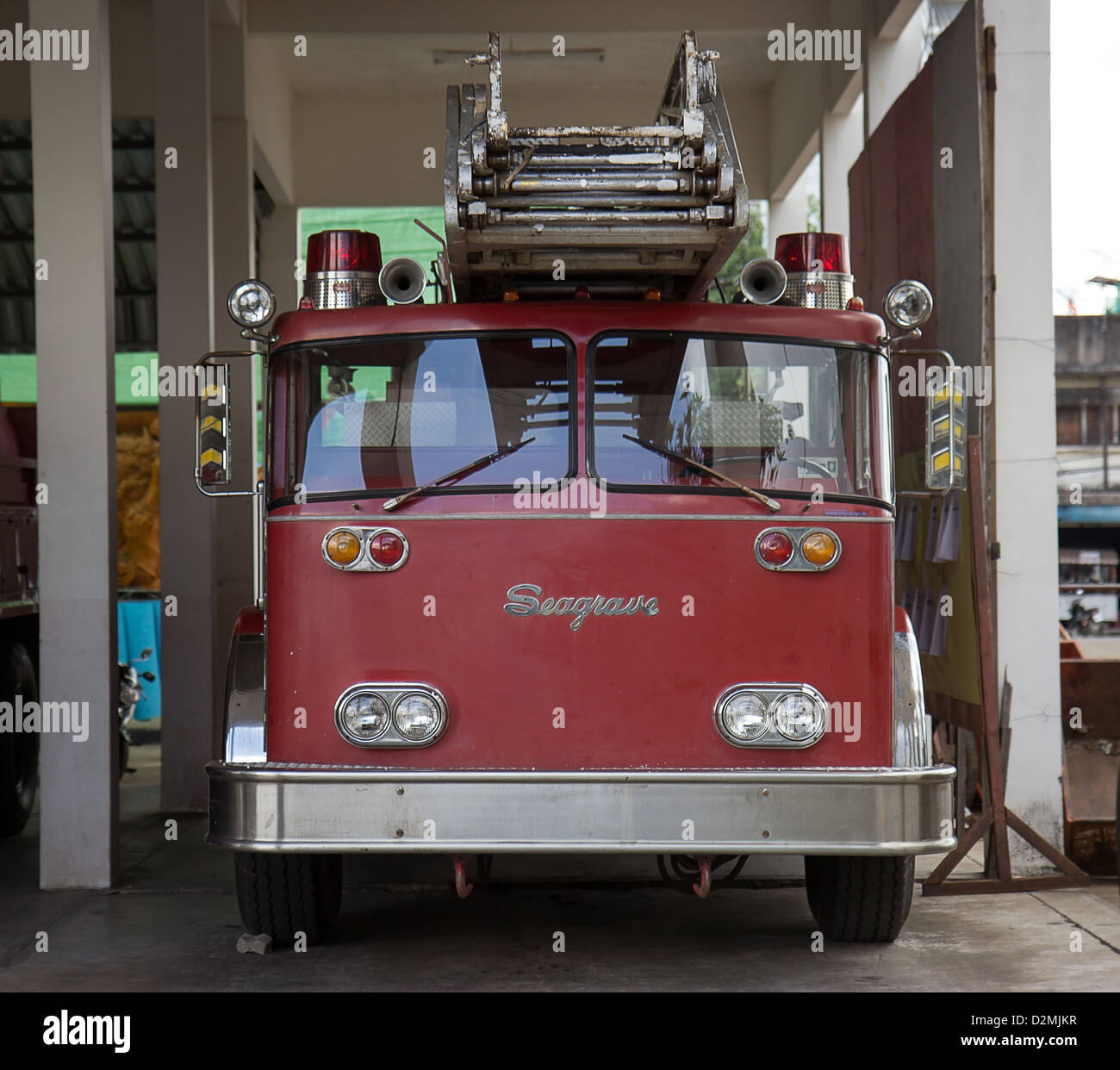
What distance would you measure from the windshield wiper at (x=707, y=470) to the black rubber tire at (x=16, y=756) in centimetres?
533

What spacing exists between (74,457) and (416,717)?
2.90 m

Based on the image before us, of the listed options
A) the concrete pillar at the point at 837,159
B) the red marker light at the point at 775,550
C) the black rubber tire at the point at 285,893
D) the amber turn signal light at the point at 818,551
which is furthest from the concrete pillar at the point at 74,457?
the concrete pillar at the point at 837,159

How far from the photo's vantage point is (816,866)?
19.9 feet

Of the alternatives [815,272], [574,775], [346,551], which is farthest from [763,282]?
[574,775]

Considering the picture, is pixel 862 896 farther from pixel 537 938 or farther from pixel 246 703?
pixel 246 703

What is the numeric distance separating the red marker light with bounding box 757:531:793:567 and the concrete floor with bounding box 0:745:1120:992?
157cm

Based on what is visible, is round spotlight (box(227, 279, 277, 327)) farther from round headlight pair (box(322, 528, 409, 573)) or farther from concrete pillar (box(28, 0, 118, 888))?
concrete pillar (box(28, 0, 118, 888))

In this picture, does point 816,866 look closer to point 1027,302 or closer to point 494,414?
point 494,414

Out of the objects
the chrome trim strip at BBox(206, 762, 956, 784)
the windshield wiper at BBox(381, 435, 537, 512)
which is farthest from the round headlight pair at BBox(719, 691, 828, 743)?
the windshield wiper at BBox(381, 435, 537, 512)

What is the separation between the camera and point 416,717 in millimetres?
5199

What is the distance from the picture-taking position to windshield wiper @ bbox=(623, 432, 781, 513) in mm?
5297

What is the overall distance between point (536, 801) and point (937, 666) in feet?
12.4

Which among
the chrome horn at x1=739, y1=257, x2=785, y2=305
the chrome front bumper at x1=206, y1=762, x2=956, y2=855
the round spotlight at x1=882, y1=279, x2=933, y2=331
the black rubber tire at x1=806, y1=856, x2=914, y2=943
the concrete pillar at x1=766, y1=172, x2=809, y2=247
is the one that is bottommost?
the black rubber tire at x1=806, y1=856, x2=914, y2=943

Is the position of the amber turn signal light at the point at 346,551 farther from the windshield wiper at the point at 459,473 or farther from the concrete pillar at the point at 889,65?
the concrete pillar at the point at 889,65
